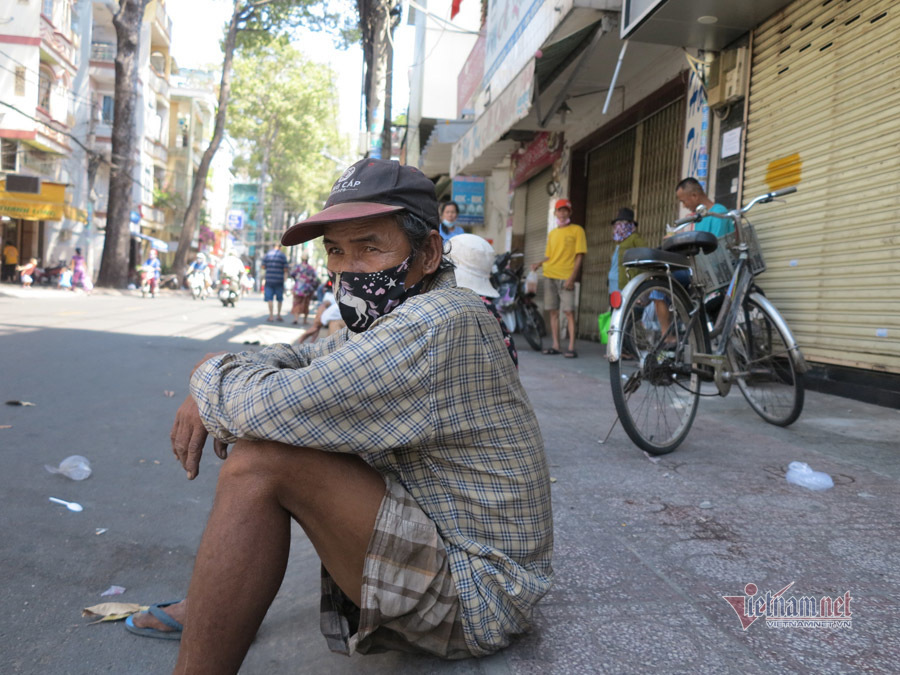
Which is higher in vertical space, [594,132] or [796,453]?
[594,132]

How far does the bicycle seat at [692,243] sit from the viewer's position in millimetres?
3387

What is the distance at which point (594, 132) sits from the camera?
9789mm

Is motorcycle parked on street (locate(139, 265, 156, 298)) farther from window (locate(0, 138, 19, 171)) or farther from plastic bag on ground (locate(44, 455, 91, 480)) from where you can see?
plastic bag on ground (locate(44, 455, 91, 480))

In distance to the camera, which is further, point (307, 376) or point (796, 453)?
point (796, 453)

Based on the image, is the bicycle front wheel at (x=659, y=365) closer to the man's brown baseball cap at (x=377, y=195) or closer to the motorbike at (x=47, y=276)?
the man's brown baseball cap at (x=377, y=195)

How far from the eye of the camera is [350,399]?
134 cm

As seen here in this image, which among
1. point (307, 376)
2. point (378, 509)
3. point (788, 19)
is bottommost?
point (378, 509)

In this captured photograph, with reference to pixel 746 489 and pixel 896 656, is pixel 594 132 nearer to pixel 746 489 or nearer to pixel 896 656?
pixel 746 489

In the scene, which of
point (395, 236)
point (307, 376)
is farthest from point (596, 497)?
point (307, 376)

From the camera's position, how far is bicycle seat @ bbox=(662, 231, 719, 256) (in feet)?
11.1

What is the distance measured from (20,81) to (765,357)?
28.4 metres

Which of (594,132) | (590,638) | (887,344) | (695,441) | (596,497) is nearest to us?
(590,638)

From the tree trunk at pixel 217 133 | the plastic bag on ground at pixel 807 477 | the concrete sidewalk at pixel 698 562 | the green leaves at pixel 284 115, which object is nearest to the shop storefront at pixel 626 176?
the concrete sidewalk at pixel 698 562

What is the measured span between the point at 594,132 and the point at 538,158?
2673 mm
